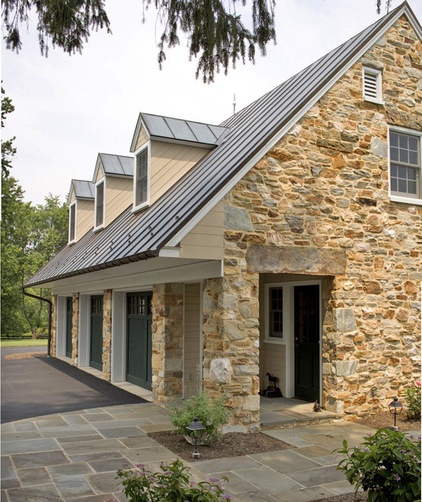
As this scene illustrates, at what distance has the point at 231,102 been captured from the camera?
52.9 feet

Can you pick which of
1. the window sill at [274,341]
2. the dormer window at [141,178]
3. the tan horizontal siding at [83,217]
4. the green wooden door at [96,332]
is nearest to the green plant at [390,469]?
the window sill at [274,341]

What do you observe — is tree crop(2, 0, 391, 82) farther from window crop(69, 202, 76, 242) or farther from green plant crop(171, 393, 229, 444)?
window crop(69, 202, 76, 242)

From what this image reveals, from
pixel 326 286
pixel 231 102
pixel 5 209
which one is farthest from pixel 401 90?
pixel 5 209

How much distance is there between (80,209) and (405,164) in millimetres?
12352

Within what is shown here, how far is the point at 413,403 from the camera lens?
9227mm

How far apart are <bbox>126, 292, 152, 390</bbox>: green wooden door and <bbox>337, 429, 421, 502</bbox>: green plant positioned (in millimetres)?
8066

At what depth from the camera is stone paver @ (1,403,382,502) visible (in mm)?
5742

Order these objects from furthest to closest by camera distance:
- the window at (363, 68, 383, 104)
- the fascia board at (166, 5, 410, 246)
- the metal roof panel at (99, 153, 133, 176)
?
1. the metal roof panel at (99, 153, 133, 176)
2. the window at (363, 68, 383, 104)
3. the fascia board at (166, 5, 410, 246)

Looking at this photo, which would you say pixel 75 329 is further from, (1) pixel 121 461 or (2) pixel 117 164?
(1) pixel 121 461

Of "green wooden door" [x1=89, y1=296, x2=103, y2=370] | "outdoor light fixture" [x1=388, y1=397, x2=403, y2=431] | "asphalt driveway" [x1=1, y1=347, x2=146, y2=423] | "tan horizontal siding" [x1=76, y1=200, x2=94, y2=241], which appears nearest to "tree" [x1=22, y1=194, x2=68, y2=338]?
"tan horizontal siding" [x1=76, y1=200, x2=94, y2=241]

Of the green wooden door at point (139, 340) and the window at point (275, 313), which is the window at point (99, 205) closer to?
the green wooden door at point (139, 340)

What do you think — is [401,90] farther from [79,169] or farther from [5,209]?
[79,169]

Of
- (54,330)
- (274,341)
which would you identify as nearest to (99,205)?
(274,341)

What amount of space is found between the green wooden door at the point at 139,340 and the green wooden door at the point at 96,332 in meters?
2.77
